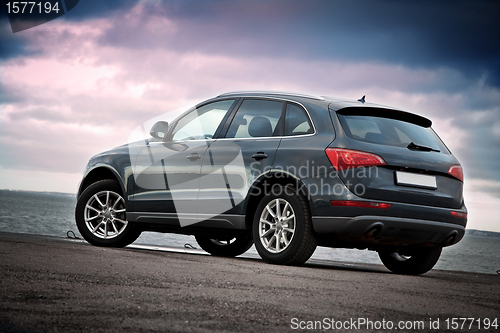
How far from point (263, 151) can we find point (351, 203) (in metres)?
1.16

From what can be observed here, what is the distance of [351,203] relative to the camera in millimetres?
5410

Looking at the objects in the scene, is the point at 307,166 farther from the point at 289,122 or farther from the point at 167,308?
the point at 167,308

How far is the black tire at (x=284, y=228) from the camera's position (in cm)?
563

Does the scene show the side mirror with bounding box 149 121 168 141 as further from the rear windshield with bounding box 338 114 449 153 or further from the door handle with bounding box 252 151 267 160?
the rear windshield with bounding box 338 114 449 153

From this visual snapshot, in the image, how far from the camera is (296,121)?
6105 mm

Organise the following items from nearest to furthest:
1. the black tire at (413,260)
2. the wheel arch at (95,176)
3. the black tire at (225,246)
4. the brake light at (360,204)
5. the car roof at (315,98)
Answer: the brake light at (360,204) < the car roof at (315,98) < the black tire at (413,260) < the wheel arch at (95,176) < the black tire at (225,246)

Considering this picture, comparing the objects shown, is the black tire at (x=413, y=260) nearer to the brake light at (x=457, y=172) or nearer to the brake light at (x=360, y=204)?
the brake light at (x=457, y=172)

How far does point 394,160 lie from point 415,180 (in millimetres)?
319

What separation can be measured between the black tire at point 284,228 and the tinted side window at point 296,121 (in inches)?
23.8

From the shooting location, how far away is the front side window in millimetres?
6895

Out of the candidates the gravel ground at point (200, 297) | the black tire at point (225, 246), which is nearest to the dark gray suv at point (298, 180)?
the gravel ground at point (200, 297)

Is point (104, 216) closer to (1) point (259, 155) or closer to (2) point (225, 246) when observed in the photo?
(2) point (225, 246)

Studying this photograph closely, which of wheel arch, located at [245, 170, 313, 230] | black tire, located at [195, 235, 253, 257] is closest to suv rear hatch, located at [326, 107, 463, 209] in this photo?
wheel arch, located at [245, 170, 313, 230]

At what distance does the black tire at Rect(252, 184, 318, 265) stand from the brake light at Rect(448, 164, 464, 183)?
155 centimetres
